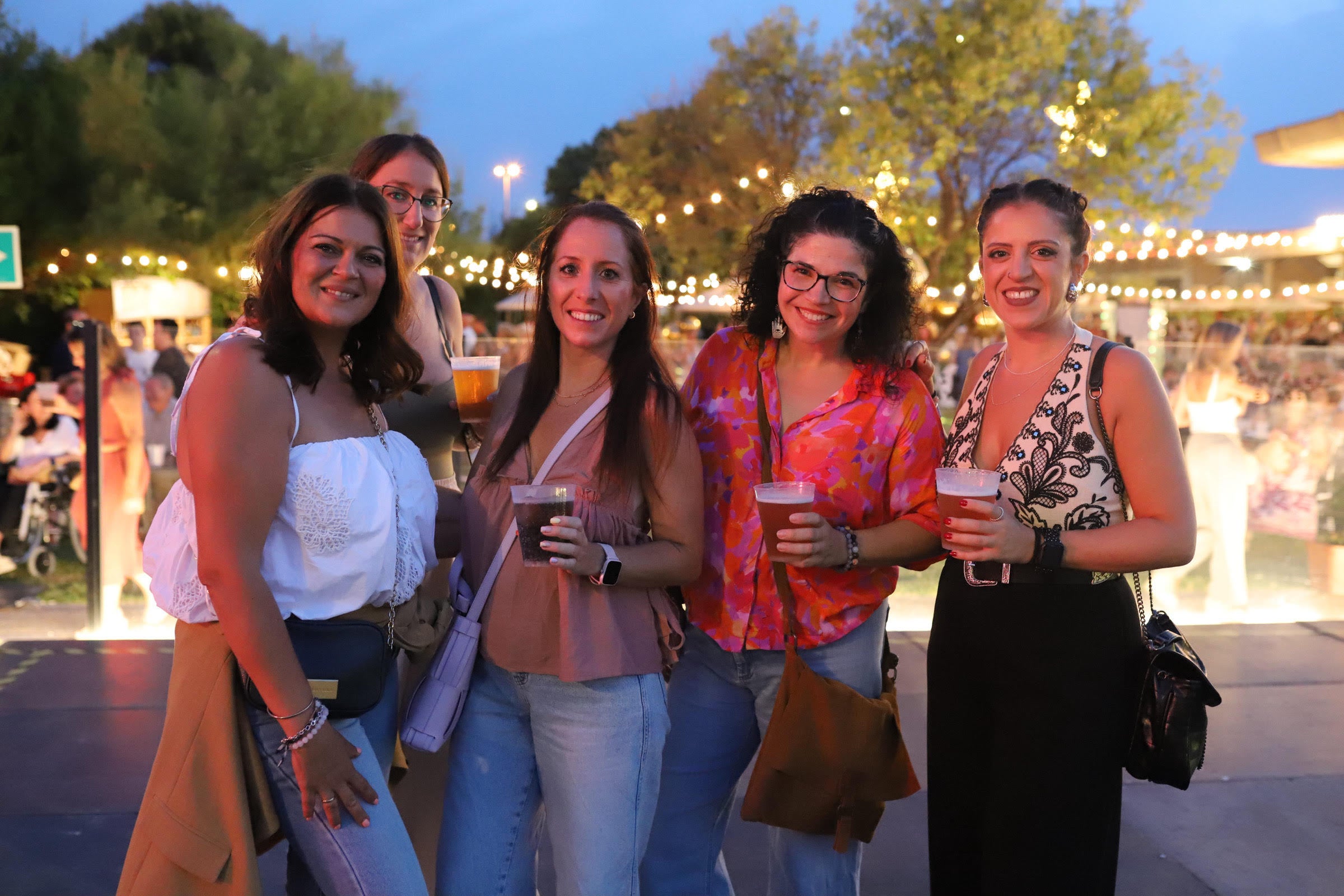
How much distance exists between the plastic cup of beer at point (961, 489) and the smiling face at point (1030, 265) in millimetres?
455

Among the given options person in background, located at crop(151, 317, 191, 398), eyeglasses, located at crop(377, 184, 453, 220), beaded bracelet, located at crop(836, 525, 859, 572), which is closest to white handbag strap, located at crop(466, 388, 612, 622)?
beaded bracelet, located at crop(836, 525, 859, 572)

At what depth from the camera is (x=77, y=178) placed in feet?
63.3

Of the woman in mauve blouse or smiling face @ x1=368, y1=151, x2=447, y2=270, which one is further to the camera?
smiling face @ x1=368, y1=151, x2=447, y2=270

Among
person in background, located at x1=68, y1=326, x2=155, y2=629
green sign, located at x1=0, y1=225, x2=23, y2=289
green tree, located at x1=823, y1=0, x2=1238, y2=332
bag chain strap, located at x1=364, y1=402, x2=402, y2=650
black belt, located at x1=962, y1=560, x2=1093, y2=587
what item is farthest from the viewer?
green tree, located at x1=823, y1=0, x2=1238, y2=332

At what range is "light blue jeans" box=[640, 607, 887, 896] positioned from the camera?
8.12ft

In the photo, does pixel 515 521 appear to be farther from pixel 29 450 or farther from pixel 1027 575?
pixel 29 450

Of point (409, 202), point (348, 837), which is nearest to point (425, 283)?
point (409, 202)

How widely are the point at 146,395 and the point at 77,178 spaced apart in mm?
16160

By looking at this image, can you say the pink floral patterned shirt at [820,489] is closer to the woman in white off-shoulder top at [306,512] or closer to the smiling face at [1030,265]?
the smiling face at [1030,265]

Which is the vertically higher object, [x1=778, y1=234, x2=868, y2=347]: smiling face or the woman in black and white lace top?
[x1=778, y1=234, x2=868, y2=347]: smiling face

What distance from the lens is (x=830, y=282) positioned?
2438mm

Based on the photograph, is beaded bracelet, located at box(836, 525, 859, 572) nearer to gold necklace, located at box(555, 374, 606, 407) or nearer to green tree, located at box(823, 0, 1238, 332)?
gold necklace, located at box(555, 374, 606, 407)

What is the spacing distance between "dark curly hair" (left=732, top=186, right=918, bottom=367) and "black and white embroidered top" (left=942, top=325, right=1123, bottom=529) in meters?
0.37

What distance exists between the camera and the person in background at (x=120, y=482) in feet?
18.7
